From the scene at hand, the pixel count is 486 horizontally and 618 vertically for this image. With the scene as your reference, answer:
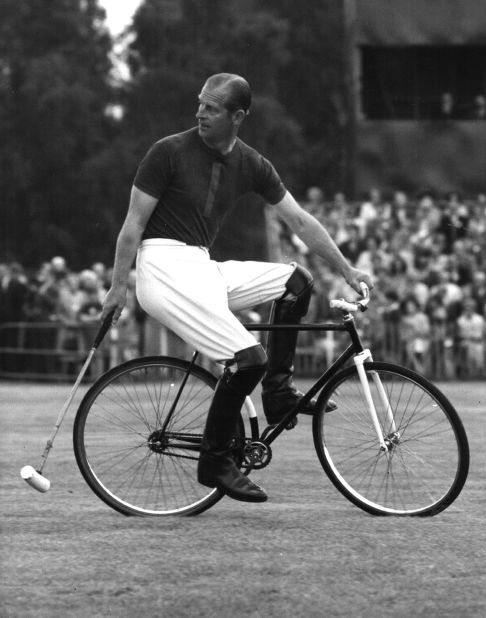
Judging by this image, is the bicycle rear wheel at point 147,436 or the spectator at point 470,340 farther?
the spectator at point 470,340

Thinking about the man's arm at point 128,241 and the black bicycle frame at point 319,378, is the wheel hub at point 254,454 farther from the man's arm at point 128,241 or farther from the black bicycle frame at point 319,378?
the man's arm at point 128,241

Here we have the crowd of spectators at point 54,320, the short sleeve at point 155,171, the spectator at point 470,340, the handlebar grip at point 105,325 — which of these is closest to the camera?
the short sleeve at point 155,171

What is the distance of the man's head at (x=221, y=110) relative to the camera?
6699 millimetres

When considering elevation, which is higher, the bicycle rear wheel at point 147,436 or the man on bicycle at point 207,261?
the man on bicycle at point 207,261

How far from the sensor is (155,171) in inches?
262

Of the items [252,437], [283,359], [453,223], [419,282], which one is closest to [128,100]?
[453,223]

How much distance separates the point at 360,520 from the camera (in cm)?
668

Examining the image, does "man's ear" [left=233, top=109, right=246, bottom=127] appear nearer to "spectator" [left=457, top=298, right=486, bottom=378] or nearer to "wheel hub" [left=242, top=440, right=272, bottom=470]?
"wheel hub" [left=242, top=440, right=272, bottom=470]

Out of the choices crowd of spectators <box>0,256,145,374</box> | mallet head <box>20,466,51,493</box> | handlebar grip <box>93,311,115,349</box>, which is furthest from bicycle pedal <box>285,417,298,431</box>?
crowd of spectators <box>0,256,145,374</box>

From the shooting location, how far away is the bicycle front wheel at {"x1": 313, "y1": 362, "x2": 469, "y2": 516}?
6684 millimetres

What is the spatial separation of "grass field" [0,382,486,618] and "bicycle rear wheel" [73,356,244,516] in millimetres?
126

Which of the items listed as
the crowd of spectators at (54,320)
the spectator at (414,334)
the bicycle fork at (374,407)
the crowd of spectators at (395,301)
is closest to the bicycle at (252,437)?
the bicycle fork at (374,407)

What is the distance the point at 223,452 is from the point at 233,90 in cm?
149

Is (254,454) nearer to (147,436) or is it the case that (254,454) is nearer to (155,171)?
(147,436)
